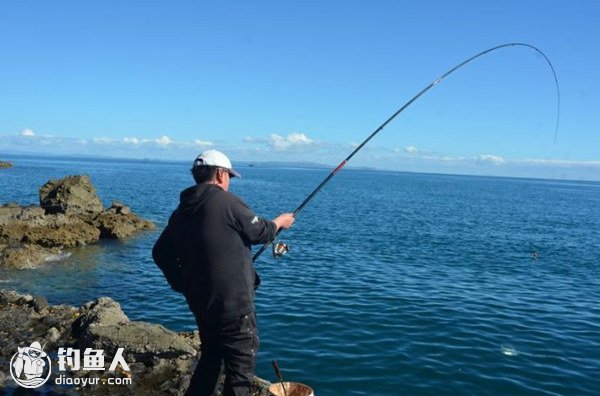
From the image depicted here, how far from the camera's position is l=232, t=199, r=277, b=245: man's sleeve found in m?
4.97

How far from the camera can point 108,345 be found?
9.84 m

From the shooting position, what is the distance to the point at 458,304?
55.9 feet

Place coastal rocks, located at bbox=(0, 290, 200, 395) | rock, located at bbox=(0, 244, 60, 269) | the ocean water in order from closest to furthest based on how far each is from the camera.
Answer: coastal rocks, located at bbox=(0, 290, 200, 395) → the ocean water → rock, located at bbox=(0, 244, 60, 269)

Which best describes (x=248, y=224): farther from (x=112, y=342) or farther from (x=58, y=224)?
(x=58, y=224)

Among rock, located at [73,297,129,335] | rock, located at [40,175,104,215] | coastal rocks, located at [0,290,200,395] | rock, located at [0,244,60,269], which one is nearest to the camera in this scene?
coastal rocks, located at [0,290,200,395]

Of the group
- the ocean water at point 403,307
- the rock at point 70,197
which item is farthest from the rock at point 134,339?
the rock at point 70,197

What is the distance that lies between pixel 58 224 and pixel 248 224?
26853 millimetres

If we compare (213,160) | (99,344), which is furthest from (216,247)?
(99,344)

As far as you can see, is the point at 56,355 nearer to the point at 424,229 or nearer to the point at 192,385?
the point at 192,385

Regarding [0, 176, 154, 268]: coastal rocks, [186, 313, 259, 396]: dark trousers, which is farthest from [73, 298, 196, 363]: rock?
[0, 176, 154, 268]: coastal rocks

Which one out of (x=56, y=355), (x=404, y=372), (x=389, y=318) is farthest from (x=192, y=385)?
(x=389, y=318)

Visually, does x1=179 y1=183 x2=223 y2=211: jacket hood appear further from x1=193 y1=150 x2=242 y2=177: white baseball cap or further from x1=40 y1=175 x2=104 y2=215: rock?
x1=40 y1=175 x2=104 y2=215: rock

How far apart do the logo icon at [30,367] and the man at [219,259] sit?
197 inches

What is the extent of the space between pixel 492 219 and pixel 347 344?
139ft
